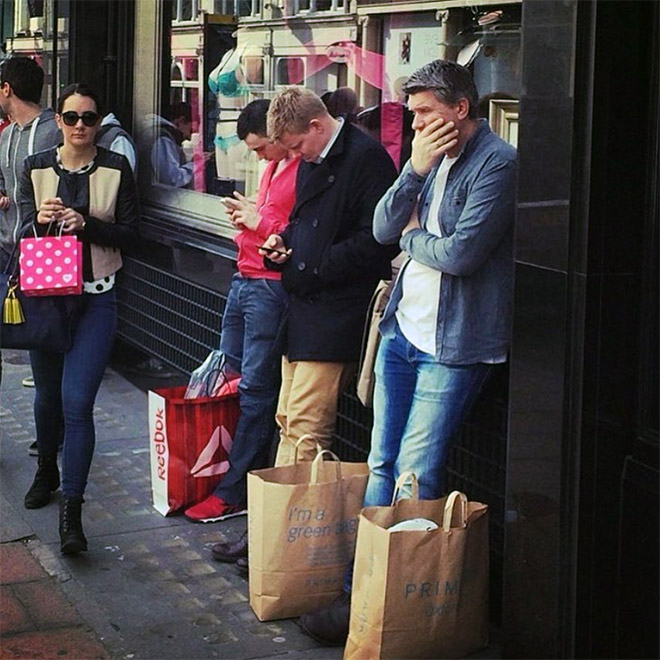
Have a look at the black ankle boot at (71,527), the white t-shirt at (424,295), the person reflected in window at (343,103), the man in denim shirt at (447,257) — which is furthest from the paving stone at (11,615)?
the person reflected in window at (343,103)

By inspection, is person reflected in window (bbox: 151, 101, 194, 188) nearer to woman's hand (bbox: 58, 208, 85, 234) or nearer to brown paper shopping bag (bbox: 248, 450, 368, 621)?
woman's hand (bbox: 58, 208, 85, 234)

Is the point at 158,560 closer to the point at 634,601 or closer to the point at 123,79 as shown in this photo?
the point at 634,601

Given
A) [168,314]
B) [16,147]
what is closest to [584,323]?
[16,147]

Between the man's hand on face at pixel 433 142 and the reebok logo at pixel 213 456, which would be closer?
the man's hand on face at pixel 433 142

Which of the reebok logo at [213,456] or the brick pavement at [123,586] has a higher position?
the reebok logo at [213,456]

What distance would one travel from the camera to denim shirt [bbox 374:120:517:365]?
450 centimetres

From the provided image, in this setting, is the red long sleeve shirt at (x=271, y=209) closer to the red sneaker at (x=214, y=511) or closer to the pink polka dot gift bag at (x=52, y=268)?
the pink polka dot gift bag at (x=52, y=268)

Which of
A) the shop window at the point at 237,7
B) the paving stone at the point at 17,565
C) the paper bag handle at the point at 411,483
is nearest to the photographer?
the paper bag handle at the point at 411,483

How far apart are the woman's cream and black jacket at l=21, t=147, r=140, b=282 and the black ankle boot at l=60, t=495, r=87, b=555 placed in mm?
923

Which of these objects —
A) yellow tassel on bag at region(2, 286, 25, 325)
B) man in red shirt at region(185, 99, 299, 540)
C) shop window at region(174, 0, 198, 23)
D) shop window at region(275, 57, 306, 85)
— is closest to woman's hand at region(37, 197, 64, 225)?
yellow tassel on bag at region(2, 286, 25, 325)

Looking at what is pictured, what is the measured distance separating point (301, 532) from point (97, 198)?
185 centimetres

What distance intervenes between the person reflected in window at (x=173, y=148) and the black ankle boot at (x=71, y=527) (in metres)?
3.21

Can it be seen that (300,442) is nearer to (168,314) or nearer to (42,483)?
(42,483)

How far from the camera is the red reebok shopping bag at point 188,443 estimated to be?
20.3 ft
